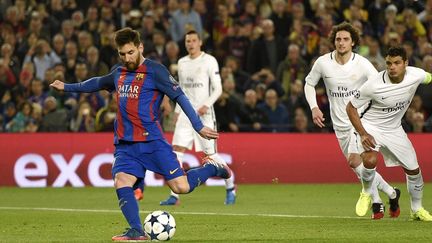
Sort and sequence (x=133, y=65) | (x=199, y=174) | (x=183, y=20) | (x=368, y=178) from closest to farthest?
(x=133, y=65), (x=199, y=174), (x=368, y=178), (x=183, y=20)

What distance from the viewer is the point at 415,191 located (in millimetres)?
13781

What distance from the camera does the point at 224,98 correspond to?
22656 mm

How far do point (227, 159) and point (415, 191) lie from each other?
8188 millimetres

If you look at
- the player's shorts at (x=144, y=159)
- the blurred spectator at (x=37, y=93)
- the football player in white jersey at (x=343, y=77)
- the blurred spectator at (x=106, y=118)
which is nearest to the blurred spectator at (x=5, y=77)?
the blurred spectator at (x=37, y=93)

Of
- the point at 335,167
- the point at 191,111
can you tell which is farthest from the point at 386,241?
the point at 335,167

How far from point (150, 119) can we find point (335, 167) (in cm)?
1057

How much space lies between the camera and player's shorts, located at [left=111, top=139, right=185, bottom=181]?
11594 millimetres

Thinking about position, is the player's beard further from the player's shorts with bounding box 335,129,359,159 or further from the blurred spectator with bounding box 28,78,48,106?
the blurred spectator with bounding box 28,78,48,106

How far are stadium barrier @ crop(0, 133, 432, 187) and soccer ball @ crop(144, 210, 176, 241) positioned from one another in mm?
10064

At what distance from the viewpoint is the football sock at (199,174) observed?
1214 centimetres

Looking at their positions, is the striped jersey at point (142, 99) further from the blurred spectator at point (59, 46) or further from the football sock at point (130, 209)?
the blurred spectator at point (59, 46)

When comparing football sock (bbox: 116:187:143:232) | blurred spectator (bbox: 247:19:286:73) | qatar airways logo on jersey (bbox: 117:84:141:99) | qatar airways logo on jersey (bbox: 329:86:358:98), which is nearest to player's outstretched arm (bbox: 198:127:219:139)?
qatar airways logo on jersey (bbox: 117:84:141:99)

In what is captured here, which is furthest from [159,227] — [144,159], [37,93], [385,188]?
[37,93]

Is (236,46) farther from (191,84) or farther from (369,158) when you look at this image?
(369,158)
